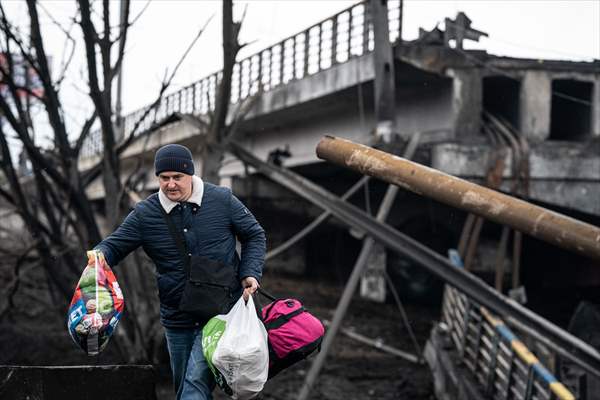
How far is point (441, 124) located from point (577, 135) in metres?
2.80

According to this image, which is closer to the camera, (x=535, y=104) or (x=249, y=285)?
(x=249, y=285)

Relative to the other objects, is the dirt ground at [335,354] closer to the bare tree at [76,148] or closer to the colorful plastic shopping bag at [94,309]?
the bare tree at [76,148]

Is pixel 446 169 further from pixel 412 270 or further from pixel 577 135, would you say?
pixel 412 270

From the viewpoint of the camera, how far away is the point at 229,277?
11.7 feet

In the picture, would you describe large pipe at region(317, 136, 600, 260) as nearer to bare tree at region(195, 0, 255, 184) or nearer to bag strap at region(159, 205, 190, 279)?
bag strap at region(159, 205, 190, 279)

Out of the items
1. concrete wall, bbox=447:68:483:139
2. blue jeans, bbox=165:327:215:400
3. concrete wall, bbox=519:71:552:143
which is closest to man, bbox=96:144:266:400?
blue jeans, bbox=165:327:215:400

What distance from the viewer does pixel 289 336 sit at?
342cm

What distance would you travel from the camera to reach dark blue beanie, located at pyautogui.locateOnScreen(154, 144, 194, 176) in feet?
11.2

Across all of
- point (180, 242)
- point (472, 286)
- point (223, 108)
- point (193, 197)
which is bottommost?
point (472, 286)

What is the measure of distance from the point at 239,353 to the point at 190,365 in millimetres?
452

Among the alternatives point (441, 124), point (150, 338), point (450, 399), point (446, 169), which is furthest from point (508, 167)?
point (150, 338)

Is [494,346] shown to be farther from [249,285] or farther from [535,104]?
[535,104]

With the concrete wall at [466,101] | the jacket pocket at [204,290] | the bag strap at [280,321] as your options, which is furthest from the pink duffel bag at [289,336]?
the concrete wall at [466,101]

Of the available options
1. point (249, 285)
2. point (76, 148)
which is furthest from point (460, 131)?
point (249, 285)
